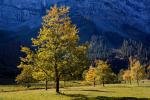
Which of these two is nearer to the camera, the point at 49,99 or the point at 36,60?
the point at 49,99

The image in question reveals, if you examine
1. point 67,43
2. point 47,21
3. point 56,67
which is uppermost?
point 47,21

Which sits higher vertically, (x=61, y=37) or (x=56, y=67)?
(x=61, y=37)

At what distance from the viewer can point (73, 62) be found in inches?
2286

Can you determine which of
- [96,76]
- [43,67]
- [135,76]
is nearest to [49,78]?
[43,67]

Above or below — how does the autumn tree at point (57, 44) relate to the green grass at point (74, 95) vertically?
above

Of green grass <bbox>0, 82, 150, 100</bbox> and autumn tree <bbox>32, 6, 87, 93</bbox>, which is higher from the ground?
autumn tree <bbox>32, 6, 87, 93</bbox>

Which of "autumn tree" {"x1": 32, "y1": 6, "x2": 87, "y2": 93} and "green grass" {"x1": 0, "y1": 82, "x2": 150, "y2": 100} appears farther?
"autumn tree" {"x1": 32, "y1": 6, "x2": 87, "y2": 93}

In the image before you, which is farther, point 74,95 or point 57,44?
point 57,44

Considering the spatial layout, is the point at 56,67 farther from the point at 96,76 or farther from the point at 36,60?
the point at 96,76

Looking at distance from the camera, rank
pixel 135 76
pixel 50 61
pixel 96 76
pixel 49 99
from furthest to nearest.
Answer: pixel 135 76, pixel 96 76, pixel 50 61, pixel 49 99

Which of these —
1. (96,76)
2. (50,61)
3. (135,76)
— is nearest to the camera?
(50,61)

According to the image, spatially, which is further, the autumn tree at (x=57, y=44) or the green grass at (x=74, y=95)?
the autumn tree at (x=57, y=44)

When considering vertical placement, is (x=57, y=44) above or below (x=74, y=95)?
above

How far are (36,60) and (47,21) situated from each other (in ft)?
21.2
